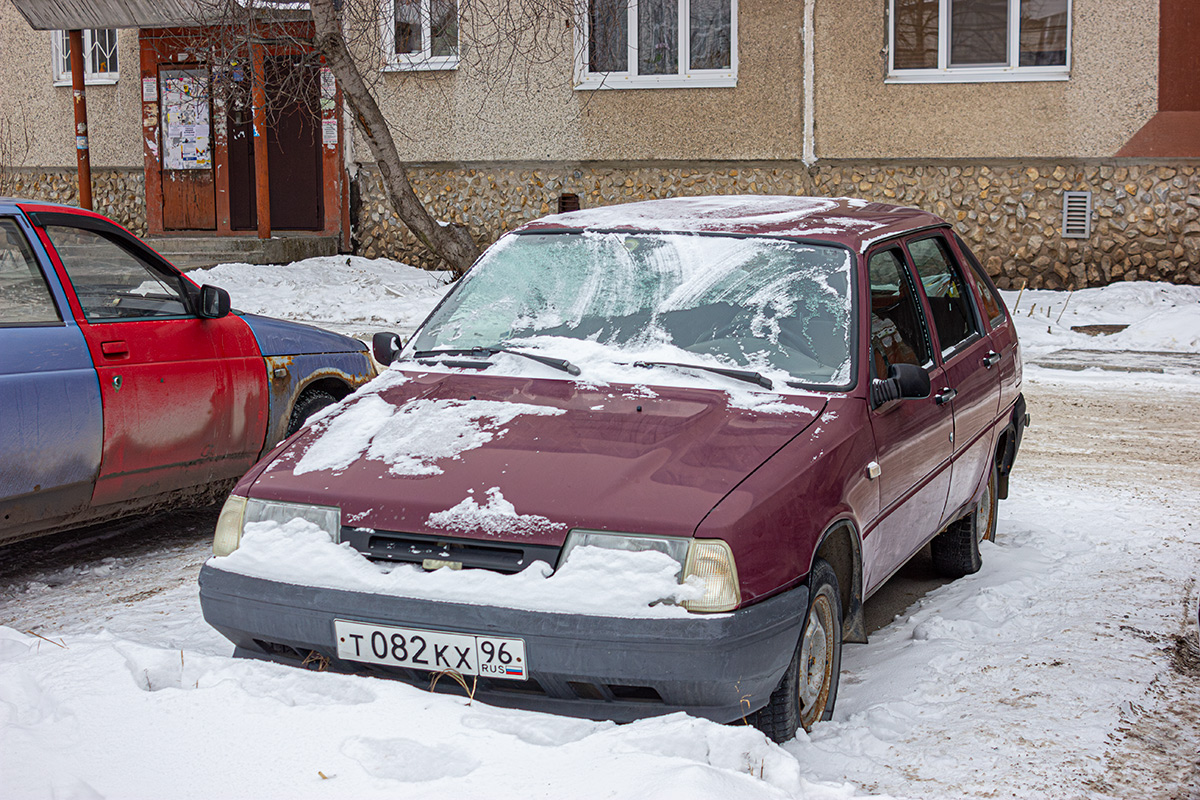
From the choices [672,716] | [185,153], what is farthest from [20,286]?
[185,153]

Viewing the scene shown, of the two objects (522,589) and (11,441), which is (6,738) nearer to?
(522,589)

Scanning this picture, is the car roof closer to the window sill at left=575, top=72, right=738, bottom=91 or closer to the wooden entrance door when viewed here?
the window sill at left=575, top=72, right=738, bottom=91

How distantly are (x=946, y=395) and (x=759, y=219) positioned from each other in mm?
1018

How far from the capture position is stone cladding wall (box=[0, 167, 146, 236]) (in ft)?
70.6

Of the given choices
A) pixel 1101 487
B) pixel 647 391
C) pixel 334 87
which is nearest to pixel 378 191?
pixel 334 87

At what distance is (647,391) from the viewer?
4.08 meters

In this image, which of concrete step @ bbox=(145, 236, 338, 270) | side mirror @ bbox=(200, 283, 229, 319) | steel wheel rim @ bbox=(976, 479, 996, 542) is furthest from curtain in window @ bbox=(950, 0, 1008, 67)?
side mirror @ bbox=(200, 283, 229, 319)

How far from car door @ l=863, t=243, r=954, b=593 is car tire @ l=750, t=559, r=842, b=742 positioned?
0.35 meters

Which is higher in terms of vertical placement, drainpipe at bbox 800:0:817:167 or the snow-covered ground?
drainpipe at bbox 800:0:817:167

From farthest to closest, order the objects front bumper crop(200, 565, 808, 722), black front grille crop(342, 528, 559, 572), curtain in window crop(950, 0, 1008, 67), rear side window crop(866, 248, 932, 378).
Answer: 1. curtain in window crop(950, 0, 1008, 67)
2. rear side window crop(866, 248, 932, 378)
3. black front grille crop(342, 528, 559, 572)
4. front bumper crop(200, 565, 808, 722)

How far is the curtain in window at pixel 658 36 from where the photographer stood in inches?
690

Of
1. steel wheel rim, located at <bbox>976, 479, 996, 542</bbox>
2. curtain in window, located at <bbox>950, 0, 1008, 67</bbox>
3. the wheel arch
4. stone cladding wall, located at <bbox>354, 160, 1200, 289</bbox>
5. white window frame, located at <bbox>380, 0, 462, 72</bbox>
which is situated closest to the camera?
the wheel arch

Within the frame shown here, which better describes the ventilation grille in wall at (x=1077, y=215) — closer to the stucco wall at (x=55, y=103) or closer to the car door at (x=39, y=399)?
the car door at (x=39, y=399)

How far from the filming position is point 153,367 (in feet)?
18.4
